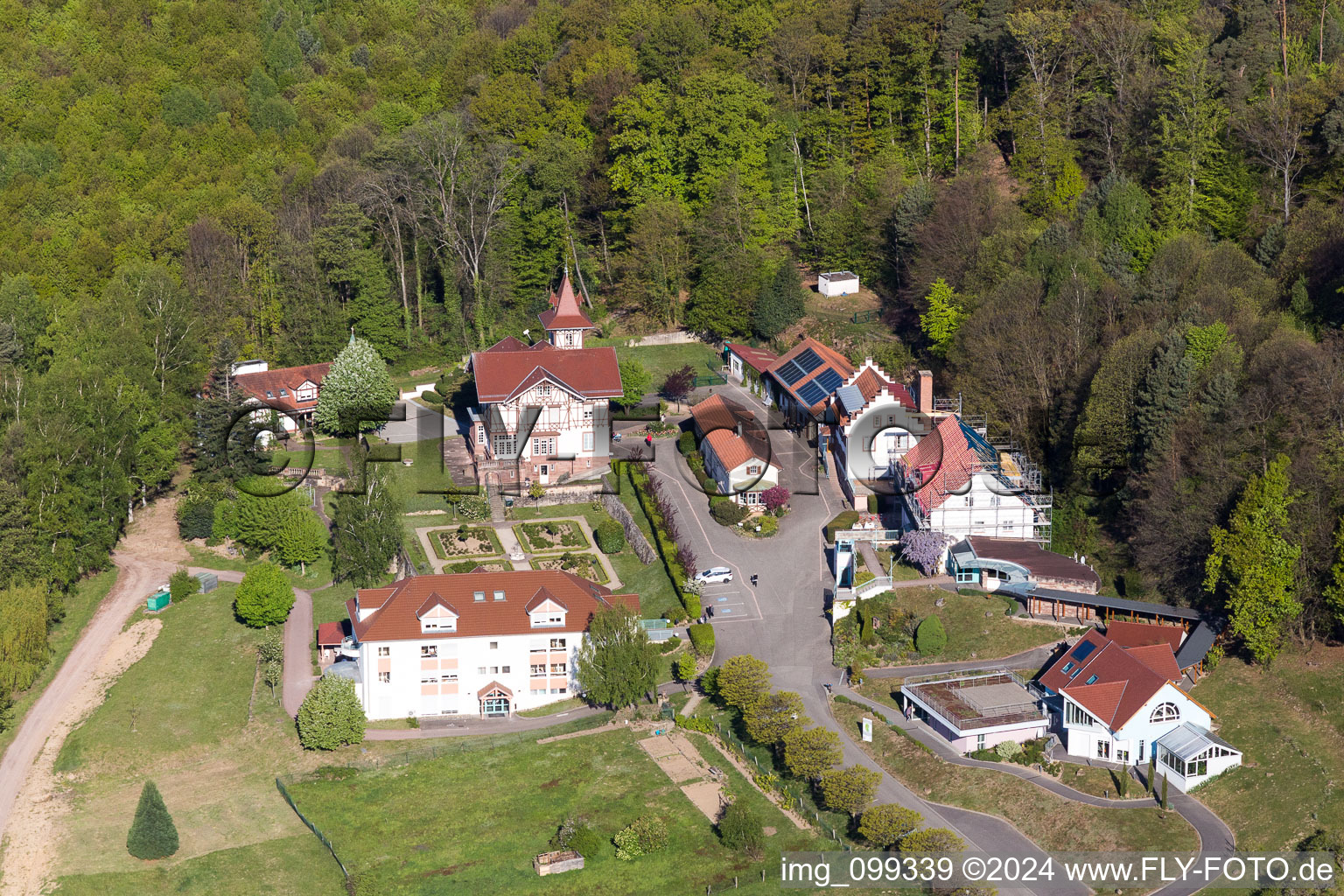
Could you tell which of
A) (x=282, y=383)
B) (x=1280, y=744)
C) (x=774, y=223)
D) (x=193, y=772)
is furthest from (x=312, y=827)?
(x=774, y=223)

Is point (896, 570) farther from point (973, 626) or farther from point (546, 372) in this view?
point (546, 372)

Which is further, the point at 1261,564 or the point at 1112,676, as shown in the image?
the point at 1261,564

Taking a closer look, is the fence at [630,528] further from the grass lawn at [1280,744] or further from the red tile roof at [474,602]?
the grass lawn at [1280,744]

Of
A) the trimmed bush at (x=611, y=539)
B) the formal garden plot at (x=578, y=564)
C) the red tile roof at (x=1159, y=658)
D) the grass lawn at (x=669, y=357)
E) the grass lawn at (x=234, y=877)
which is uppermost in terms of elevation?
the grass lawn at (x=669, y=357)

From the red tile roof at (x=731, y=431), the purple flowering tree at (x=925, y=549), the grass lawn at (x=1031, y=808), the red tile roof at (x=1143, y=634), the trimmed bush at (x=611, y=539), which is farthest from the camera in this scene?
the red tile roof at (x=731, y=431)

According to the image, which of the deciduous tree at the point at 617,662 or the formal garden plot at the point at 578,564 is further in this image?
the formal garden plot at the point at 578,564

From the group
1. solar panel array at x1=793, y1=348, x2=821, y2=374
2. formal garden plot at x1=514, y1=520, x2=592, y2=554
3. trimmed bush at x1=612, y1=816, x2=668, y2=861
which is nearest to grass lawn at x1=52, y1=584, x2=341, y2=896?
trimmed bush at x1=612, y1=816, x2=668, y2=861

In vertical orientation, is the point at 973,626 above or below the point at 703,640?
below

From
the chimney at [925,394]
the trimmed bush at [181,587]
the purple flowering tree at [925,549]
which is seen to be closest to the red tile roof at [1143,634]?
the purple flowering tree at [925,549]
